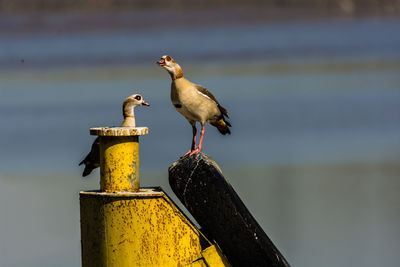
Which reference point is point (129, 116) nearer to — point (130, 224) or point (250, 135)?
point (130, 224)

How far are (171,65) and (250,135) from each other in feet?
34.6

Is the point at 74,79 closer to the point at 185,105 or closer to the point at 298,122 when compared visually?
the point at 298,122

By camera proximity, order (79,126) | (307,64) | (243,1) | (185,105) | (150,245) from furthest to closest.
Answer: (243,1)
(307,64)
(79,126)
(185,105)
(150,245)

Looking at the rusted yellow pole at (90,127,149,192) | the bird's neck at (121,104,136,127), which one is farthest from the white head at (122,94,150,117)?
the rusted yellow pole at (90,127,149,192)

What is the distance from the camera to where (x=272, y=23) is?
56.8 meters

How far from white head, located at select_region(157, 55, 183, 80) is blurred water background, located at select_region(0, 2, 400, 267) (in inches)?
107

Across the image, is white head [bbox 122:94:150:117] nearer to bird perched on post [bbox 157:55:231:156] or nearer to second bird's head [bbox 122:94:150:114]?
second bird's head [bbox 122:94:150:114]

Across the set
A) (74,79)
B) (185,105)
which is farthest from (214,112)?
(74,79)

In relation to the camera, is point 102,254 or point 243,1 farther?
point 243,1

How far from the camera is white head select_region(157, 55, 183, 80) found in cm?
546

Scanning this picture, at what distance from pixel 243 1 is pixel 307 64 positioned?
37318 mm

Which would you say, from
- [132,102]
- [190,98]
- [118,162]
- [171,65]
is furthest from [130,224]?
[190,98]

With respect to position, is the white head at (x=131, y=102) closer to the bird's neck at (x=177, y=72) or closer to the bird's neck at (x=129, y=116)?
the bird's neck at (x=129, y=116)

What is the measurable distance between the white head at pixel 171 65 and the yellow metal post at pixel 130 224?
4.76ft
